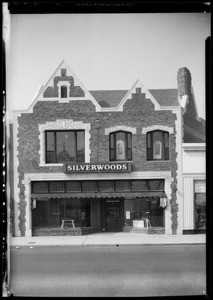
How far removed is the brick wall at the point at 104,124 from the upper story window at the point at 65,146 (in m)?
0.41

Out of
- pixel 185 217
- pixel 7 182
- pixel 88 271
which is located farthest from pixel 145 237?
pixel 7 182

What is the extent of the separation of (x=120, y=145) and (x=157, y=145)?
60.1 inches

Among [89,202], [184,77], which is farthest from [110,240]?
[184,77]

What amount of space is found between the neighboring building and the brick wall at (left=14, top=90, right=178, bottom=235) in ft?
0.13

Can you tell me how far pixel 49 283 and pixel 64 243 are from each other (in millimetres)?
4720

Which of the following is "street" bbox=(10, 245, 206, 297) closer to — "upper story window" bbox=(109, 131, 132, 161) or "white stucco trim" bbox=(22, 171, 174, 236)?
"white stucco trim" bbox=(22, 171, 174, 236)

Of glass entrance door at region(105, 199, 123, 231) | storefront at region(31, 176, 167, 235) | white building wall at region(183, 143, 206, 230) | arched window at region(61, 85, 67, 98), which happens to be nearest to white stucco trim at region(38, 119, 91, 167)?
arched window at region(61, 85, 67, 98)

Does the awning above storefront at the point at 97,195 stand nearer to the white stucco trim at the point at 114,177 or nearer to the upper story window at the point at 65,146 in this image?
the white stucco trim at the point at 114,177

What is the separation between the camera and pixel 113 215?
13164mm

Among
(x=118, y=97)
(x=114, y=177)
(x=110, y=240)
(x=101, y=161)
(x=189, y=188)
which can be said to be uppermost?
(x=118, y=97)

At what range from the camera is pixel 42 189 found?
12.5 m

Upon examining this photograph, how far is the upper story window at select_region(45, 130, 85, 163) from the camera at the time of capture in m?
11.7

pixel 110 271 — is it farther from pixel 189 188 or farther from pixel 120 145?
pixel 120 145

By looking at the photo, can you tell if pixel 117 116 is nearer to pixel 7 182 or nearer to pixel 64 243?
pixel 64 243
